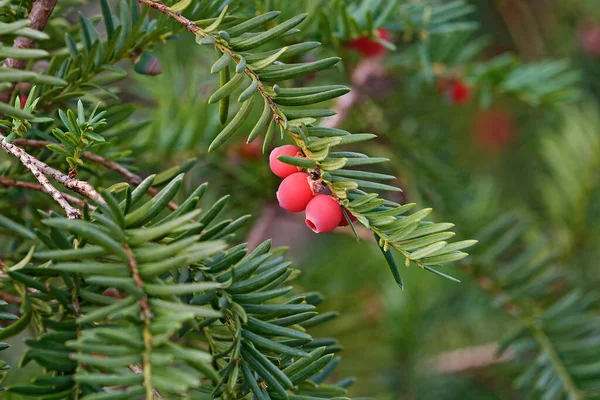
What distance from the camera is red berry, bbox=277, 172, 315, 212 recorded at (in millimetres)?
328

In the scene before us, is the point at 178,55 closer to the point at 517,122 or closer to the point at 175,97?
the point at 175,97

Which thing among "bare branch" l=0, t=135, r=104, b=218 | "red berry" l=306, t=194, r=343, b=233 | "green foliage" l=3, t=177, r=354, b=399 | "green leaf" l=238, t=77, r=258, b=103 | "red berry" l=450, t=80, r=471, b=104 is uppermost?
"green leaf" l=238, t=77, r=258, b=103

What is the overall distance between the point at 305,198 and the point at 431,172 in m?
0.48

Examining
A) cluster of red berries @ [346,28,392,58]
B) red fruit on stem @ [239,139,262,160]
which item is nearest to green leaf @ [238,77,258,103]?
cluster of red berries @ [346,28,392,58]

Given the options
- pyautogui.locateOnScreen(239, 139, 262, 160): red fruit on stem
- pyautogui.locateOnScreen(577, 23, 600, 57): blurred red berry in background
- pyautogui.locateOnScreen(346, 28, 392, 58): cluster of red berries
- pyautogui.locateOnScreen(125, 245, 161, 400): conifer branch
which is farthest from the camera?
pyautogui.locateOnScreen(577, 23, 600, 57): blurred red berry in background

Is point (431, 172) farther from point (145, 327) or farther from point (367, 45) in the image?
point (145, 327)

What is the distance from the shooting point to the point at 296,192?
1.08 feet

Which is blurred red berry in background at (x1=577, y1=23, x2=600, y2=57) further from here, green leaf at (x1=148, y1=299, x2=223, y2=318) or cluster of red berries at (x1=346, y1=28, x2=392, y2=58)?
green leaf at (x1=148, y1=299, x2=223, y2=318)

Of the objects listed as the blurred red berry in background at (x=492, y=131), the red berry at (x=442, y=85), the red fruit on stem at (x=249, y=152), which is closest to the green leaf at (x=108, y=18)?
the red fruit on stem at (x=249, y=152)

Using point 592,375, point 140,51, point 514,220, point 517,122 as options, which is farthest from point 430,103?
point 140,51

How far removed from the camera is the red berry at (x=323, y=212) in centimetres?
32

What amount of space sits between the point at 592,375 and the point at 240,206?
414mm

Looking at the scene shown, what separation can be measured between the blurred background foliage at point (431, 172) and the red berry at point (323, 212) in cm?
22

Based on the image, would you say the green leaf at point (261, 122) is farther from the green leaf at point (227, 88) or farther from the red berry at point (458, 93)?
the red berry at point (458, 93)
